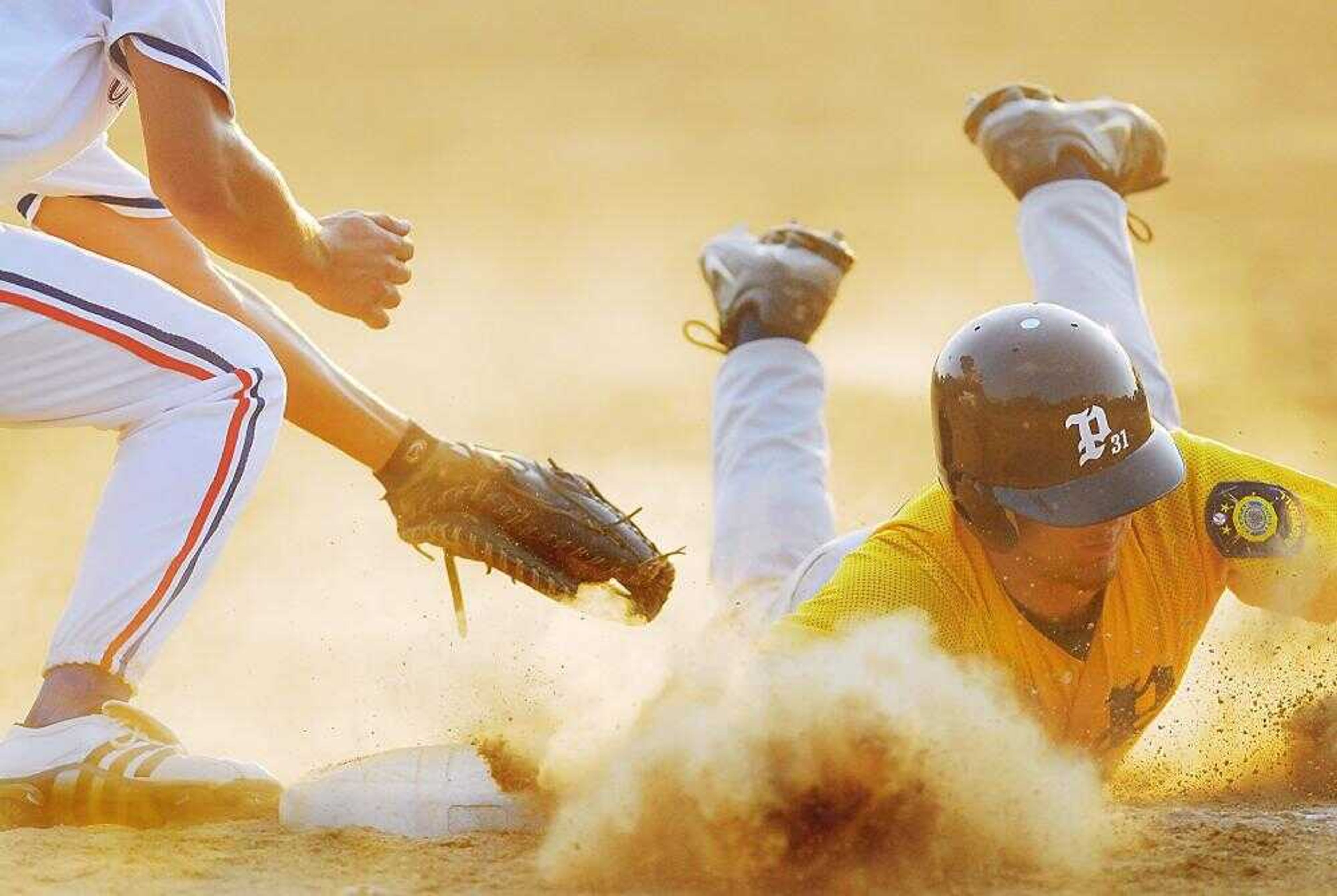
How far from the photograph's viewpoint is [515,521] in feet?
14.8

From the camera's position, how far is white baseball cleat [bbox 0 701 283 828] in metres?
3.40

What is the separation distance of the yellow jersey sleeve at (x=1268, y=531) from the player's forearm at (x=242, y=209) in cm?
188

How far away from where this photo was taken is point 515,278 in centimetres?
1191

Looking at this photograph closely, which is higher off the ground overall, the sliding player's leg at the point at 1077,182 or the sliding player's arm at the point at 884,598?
the sliding player's leg at the point at 1077,182

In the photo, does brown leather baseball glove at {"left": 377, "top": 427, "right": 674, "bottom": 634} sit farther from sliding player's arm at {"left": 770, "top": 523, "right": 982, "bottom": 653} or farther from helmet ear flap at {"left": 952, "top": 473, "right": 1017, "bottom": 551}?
helmet ear flap at {"left": 952, "top": 473, "right": 1017, "bottom": 551}

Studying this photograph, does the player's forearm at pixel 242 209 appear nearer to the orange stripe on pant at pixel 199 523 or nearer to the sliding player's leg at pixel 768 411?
the orange stripe on pant at pixel 199 523

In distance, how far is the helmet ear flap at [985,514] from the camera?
3586 mm

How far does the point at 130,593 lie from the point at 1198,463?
2187 mm

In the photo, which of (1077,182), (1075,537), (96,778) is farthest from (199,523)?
(1077,182)

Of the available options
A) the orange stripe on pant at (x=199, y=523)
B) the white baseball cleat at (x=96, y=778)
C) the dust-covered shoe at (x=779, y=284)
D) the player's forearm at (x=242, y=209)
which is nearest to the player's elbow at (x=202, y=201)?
the player's forearm at (x=242, y=209)

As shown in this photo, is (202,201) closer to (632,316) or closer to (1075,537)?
(1075,537)

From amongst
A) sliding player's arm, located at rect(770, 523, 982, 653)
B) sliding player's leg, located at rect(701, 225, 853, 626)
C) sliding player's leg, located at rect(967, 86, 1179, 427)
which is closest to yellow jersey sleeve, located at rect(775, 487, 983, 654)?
sliding player's arm, located at rect(770, 523, 982, 653)

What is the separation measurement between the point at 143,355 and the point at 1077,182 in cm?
354

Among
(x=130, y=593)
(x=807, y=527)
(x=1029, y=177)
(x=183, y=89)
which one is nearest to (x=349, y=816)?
(x=130, y=593)
